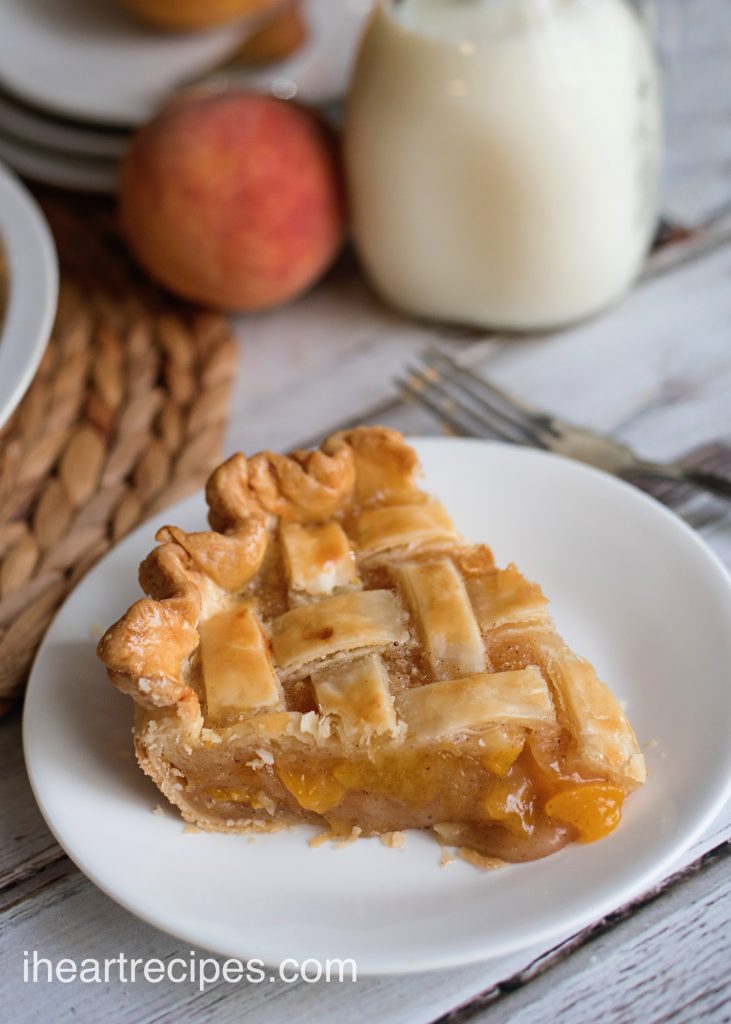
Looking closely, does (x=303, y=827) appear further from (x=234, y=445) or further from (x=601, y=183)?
(x=601, y=183)

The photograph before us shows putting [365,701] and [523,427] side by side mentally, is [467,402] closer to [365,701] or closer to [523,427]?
[523,427]

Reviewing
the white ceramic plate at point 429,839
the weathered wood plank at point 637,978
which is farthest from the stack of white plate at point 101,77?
the weathered wood plank at point 637,978

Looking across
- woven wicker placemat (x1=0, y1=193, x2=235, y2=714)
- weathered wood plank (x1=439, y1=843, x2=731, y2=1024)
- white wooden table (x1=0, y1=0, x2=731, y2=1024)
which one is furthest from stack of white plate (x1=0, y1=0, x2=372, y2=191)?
weathered wood plank (x1=439, y1=843, x2=731, y2=1024)

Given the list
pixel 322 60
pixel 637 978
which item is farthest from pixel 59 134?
pixel 637 978

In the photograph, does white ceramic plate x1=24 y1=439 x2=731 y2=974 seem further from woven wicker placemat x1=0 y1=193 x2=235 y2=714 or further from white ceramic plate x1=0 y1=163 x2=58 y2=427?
white ceramic plate x1=0 y1=163 x2=58 y2=427

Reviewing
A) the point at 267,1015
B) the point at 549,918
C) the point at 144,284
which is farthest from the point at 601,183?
the point at 267,1015

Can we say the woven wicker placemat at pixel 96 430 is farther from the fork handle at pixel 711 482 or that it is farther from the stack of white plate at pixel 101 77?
the fork handle at pixel 711 482
